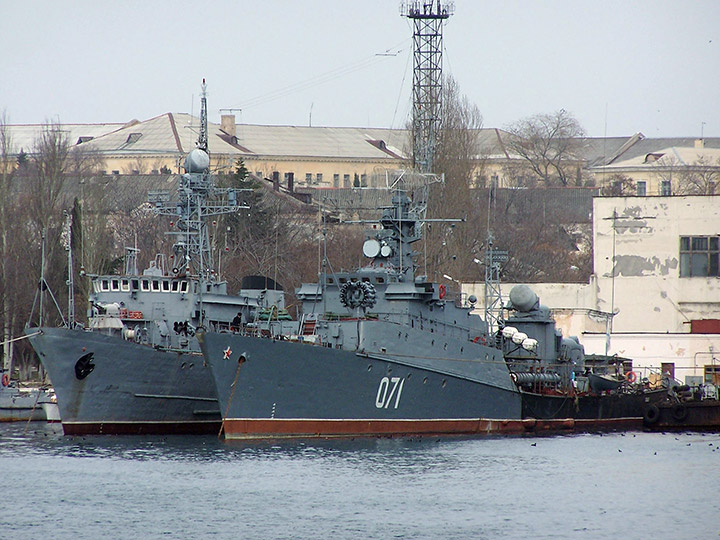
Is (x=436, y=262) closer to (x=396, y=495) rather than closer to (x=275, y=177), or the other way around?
(x=396, y=495)

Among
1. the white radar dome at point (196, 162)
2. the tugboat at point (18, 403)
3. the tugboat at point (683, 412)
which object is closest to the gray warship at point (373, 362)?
the white radar dome at point (196, 162)

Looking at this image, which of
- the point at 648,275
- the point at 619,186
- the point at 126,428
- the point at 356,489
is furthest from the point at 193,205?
the point at 619,186

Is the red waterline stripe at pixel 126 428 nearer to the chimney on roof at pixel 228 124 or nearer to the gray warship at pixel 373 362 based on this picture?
the gray warship at pixel 373 362

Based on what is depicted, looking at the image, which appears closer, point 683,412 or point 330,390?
point 330,390

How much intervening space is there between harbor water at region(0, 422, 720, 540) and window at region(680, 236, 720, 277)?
19686 millimetres

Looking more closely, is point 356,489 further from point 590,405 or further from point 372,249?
point 590,405

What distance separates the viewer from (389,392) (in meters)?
38.7

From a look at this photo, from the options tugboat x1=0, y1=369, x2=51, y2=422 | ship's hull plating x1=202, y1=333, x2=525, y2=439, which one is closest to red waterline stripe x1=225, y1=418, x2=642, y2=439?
ship's hull plating x1=202, y1=333, x2=525, y2=439

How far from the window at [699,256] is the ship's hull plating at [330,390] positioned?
21234 mm

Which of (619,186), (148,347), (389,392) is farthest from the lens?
(619,186)

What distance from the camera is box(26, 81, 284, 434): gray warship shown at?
1592 inches

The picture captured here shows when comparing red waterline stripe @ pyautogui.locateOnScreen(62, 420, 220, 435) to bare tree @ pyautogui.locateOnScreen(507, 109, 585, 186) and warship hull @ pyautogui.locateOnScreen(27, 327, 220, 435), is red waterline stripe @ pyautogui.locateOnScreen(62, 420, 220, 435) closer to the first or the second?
warship hull @ pyautogui.locateOnScreen(27, 327, 220, 435)

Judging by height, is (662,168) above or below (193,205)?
above

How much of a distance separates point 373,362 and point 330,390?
1435 millimetres
